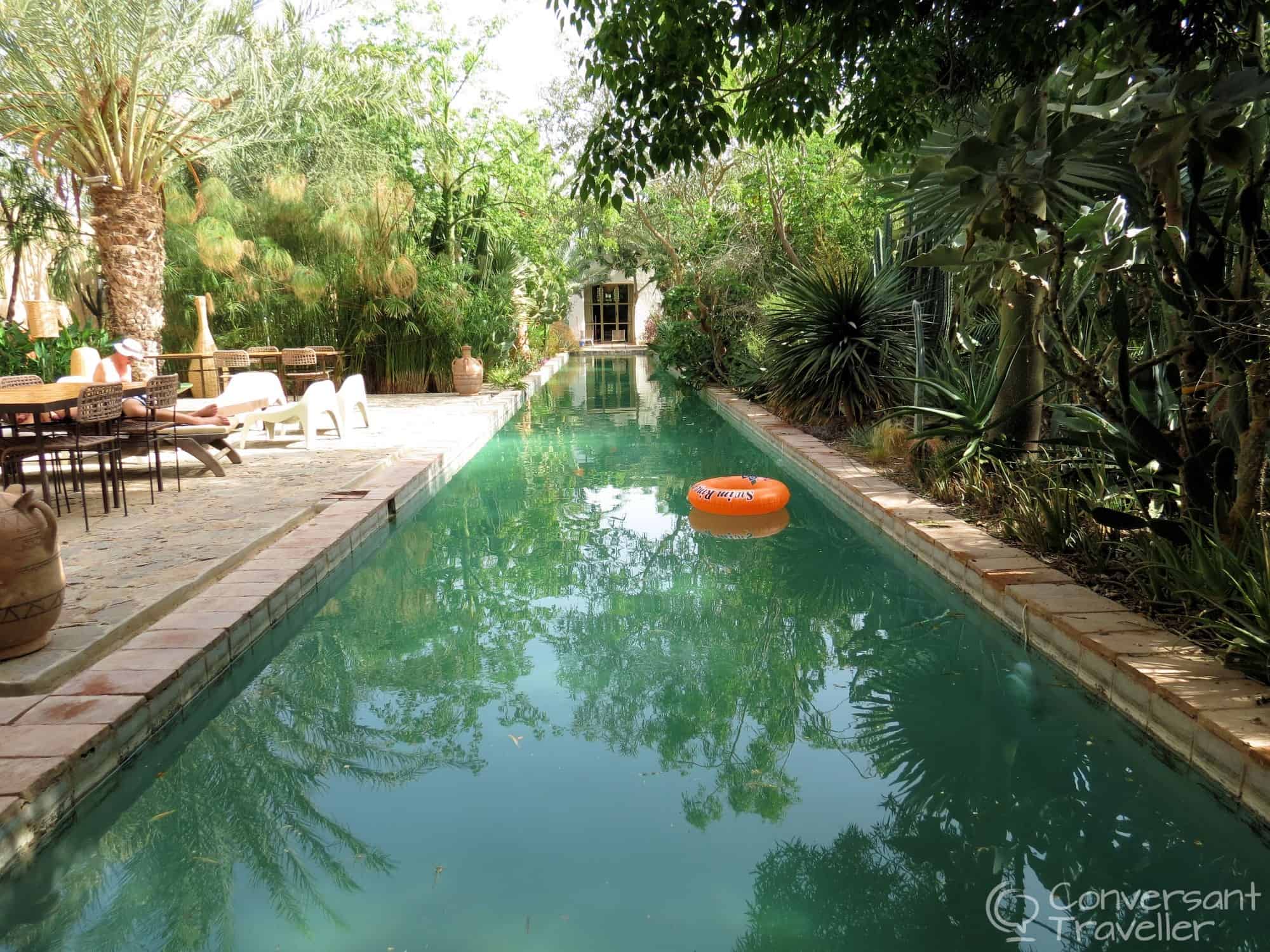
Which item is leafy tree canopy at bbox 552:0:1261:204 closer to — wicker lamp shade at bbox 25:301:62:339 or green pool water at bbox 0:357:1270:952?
green pool water at bbox 0:357:1270:952

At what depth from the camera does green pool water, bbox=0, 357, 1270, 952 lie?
8.47ft

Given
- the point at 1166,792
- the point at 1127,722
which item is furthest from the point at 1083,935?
the point at 1127,722

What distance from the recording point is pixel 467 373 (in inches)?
611

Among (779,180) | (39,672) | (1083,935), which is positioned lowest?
(1083,935)

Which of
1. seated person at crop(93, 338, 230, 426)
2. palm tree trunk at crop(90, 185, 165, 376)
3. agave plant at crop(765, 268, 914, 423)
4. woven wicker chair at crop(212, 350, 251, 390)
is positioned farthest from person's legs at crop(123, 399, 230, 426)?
agave plant at crop(765, 268, 914, 423)

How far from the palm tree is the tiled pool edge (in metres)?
8.73

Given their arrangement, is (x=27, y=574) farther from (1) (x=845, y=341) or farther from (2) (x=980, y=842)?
(1) (x=845, y=341)

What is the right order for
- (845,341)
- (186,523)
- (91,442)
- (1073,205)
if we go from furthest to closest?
(845,341)
(91,442)
(186,523)
(1073,205)

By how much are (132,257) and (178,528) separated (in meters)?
5.99

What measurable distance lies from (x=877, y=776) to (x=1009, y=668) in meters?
1.21

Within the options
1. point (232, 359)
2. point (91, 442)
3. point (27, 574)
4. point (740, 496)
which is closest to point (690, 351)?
point (232, 359)

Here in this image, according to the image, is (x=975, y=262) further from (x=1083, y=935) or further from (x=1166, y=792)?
(x=1083, y=935)

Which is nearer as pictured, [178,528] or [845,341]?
[178,528]

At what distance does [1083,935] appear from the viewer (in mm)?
2516
